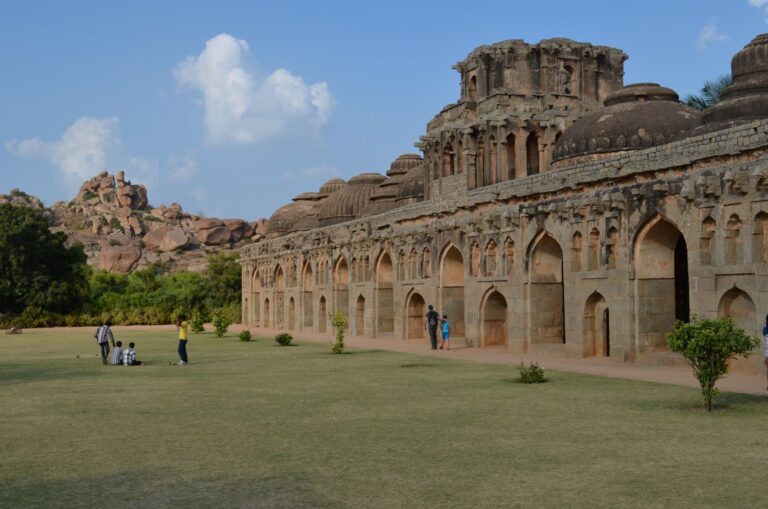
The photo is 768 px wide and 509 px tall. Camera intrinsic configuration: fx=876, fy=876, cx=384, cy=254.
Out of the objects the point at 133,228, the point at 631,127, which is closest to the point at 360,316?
the point at 631,127

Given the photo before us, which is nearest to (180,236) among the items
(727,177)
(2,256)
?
(2,256)

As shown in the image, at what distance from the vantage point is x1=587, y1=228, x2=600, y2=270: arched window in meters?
23.2

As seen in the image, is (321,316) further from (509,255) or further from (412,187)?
(509,255)

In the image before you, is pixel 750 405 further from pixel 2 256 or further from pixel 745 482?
pixel 2 256

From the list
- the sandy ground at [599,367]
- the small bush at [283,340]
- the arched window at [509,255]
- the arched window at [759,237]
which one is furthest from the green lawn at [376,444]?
the small bush at [283,340]

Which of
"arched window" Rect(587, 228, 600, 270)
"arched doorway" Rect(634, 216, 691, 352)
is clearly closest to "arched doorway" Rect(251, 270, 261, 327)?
"arched window" Rect(587, 228, 600, 270)

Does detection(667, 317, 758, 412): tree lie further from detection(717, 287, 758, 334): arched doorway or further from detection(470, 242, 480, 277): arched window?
detection(470, 242, 480, 277): arched window

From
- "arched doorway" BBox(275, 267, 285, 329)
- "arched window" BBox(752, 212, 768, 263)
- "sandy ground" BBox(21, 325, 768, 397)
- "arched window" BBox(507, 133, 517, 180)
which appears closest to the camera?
"sandy ground" BBox(21, 325, 768, 397)

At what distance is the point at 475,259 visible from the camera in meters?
29.5

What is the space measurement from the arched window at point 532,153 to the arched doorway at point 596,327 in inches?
589

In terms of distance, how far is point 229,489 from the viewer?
816cm

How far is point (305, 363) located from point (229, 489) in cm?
1475

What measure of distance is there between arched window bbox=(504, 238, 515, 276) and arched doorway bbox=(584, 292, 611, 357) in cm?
381

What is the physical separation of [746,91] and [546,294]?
7997 millimetres
